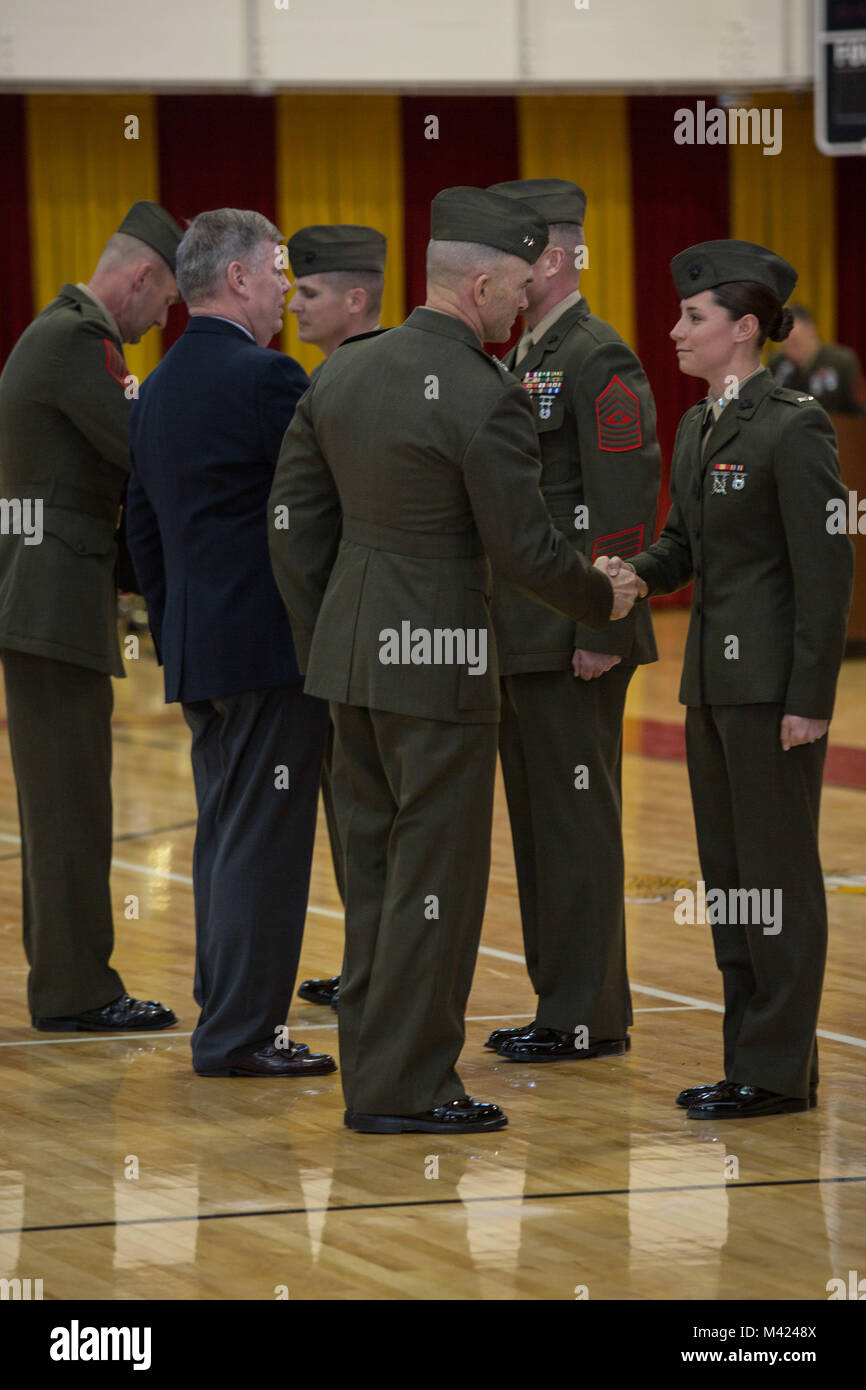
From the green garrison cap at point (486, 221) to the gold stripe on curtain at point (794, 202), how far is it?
10.3 metres

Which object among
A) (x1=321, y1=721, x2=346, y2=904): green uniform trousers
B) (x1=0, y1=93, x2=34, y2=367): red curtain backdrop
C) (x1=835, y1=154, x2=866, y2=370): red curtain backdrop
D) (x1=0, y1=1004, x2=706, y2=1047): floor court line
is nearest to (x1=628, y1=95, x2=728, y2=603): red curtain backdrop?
(x1=835, y1=154, x2=866, y2=370): red curtain backdrop

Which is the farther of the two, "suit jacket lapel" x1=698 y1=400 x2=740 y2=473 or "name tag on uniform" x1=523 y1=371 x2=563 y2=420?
"name tag on uniform" x1=523 y1=371 x2=563 y2=420

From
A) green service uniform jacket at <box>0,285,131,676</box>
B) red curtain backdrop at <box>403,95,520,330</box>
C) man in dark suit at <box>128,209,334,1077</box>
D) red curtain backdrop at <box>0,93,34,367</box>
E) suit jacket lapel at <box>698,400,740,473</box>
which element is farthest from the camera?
red curtain backdrop at <box>403,95,520,330</box>

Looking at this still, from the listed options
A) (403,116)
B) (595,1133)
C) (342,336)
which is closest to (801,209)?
(403,116)

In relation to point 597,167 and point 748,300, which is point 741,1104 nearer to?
point 748,300

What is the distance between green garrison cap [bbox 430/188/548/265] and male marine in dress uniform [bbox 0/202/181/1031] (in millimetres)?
986

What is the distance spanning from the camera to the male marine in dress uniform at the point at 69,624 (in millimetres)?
4090

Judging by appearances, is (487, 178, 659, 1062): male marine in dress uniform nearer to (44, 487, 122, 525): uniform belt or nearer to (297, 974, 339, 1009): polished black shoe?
(297, 974, 339, 1009): polished black shoe

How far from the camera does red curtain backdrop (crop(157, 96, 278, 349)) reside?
1242 cm

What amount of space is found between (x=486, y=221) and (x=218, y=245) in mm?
665

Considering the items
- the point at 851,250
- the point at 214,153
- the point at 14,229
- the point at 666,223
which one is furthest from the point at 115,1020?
→ the point at 851,250

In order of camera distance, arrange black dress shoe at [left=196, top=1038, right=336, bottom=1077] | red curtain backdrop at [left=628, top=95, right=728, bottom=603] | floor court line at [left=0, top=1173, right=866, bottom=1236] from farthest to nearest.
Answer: red curtain backdrop at [left=628, top=95, right=728, bottom=603] < black dress shoe at [left=196, top=1038, right=336, bottom=1077] < floor court line at [left=0, top=1173, right=866, bottom=1236]

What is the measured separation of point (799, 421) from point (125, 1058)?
178 cm

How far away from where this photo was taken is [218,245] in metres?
3.74
